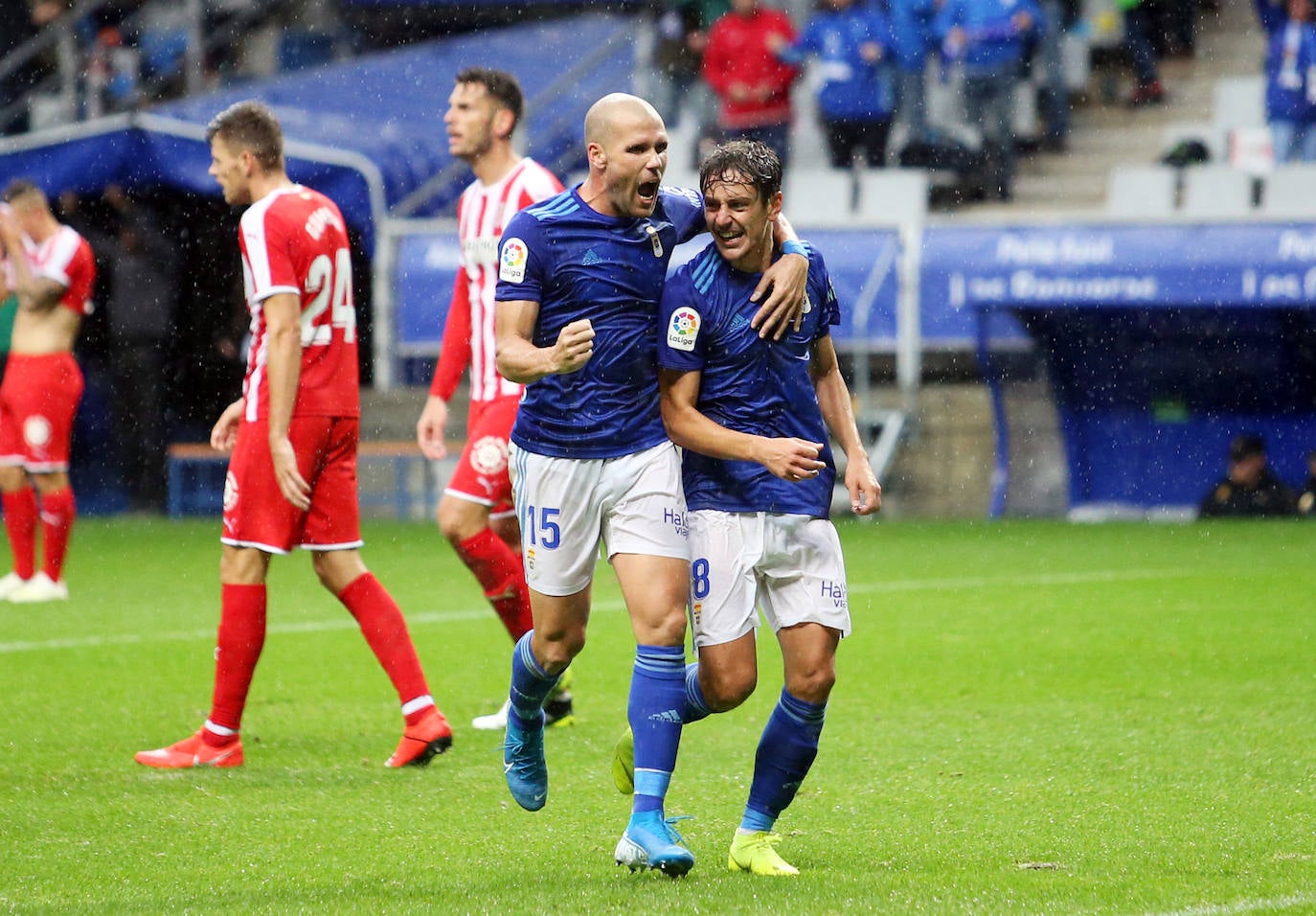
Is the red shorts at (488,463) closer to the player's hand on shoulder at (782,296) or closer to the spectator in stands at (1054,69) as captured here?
the player's hand on shoulder at (782,296)

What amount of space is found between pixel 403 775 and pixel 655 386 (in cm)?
185

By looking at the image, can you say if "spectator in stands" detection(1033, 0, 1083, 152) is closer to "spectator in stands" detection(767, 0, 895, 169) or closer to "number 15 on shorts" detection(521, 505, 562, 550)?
"spectator in stands" detection(767, 0, 895, 169)

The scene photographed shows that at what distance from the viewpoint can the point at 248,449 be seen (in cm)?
656

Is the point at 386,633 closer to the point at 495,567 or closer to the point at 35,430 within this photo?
the point at 495,567

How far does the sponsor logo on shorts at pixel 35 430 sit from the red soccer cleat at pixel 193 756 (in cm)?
543

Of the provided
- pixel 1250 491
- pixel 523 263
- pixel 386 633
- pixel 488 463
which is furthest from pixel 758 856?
pixel 1250 491

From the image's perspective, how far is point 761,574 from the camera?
16.7 feet

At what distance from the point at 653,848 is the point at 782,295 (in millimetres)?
1447

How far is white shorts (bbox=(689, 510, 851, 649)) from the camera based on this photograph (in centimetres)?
500

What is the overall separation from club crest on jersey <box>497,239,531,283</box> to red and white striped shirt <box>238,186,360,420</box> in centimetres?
161

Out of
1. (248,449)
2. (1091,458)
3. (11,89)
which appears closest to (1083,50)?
(1091,458)

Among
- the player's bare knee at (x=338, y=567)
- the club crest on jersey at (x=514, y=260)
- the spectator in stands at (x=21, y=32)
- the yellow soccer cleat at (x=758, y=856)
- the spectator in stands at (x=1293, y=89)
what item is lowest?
the yellow soccer cleat at (x=758, y=856)

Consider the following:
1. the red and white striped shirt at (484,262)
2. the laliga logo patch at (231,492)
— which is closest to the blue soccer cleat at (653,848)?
the laliga logo patch at (231,492)

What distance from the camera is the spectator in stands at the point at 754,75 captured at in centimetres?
1908
